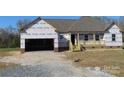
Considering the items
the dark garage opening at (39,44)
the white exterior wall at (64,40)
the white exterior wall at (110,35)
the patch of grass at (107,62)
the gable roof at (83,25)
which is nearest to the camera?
the patch of grass at (107,62)

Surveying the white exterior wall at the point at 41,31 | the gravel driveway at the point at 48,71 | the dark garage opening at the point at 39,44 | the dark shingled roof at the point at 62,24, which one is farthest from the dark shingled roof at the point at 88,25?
the gravel driveway at the point at 48,71

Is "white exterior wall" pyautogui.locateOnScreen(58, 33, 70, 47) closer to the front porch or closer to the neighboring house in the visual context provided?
the neighboring house

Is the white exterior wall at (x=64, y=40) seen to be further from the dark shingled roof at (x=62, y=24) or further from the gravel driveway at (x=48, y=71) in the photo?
the gravel driveway at (x=48, y=71)

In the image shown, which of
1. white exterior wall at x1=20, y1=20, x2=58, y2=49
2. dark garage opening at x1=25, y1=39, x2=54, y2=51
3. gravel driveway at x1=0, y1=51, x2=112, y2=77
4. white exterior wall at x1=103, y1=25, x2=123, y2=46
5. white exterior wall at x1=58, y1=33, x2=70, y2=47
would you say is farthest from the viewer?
dark garage opening at x1=25, y1=39, x2=54, y2=51

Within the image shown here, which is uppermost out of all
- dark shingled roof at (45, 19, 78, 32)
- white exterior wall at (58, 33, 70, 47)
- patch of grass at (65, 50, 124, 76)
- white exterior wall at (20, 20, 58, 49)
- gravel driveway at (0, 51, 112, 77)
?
dark shingled roof at (45, 19, 78, 32)

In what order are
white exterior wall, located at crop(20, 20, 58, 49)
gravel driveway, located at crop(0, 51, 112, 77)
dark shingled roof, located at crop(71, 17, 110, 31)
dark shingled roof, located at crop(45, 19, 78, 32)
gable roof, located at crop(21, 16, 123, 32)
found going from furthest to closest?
dark shingled roof, located at crop(45, 19, 78, 32) < dark shingled roof, located at crop(71, 17, 110, 31) < gable roof, located at crop(21, 16, 123, 32) < white exterior wall, located at crop(20, 20, 58, 49) < gravel driveway, located at crop(0, 51, 112, 77)

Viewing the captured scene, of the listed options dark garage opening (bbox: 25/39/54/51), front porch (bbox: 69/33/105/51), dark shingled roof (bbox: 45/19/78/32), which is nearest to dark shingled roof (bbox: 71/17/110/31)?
front porch (bbox: 69/33/105/51)

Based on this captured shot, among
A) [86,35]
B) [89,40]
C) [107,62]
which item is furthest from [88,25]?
[107,62]

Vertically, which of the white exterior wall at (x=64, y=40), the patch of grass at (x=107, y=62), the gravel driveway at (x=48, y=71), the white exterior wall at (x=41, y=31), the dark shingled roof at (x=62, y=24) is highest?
the dark shingled roof at (x=62, y=24)

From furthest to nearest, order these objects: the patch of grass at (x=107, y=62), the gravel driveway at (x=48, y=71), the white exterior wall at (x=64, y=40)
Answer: the white exterior wall at (x=64, y=40) → the patch of grass at (x=107, y=62) → the gravel driveway at (x=48, y=71)

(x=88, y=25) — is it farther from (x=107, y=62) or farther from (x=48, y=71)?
(x=48, y=71)
